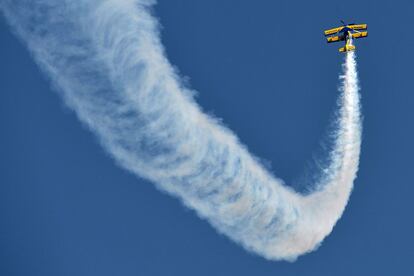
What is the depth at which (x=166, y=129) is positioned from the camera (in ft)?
165

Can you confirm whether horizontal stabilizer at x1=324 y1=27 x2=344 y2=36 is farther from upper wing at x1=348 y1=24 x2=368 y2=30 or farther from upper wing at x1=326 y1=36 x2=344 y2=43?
upper wing at x1=348 y1=24 x2=368 y2=30

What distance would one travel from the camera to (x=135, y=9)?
48.4m

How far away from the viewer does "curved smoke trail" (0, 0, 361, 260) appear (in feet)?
157

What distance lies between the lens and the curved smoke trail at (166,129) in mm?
47906

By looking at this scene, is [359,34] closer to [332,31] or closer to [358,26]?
[358,26]

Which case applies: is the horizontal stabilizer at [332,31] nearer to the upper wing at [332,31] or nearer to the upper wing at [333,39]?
the upper wing at [332,31]

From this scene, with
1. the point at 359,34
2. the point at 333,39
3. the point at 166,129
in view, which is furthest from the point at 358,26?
the point at 166,129

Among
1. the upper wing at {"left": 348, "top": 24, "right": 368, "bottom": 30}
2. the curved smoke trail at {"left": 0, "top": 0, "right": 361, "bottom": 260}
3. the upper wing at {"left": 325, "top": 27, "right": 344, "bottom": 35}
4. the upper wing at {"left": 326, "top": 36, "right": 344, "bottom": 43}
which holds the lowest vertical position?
the curved smoke trail at {"left": 0, "top": 0, "right": 361, "bottom": 260}

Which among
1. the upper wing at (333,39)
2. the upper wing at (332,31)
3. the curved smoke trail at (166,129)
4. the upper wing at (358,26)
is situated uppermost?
the upper wing at (358,26)

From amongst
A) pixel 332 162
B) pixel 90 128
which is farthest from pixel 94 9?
pixel 332 162

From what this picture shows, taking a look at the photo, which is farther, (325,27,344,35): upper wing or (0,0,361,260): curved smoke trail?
(325,27,344,35): upper wing

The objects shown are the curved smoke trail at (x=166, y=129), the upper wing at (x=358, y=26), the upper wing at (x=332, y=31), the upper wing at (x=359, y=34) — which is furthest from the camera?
the upper wing at (x=332, y=31)

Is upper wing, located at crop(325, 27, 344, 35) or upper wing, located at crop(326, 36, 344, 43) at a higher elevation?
upper wing, located at crop(325, 27, 344, 35)

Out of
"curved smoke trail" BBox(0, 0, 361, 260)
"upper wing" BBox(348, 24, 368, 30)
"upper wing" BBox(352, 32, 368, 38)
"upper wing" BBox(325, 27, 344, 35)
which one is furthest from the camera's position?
"upper wing" BBox(325, 27, 344, 35)
